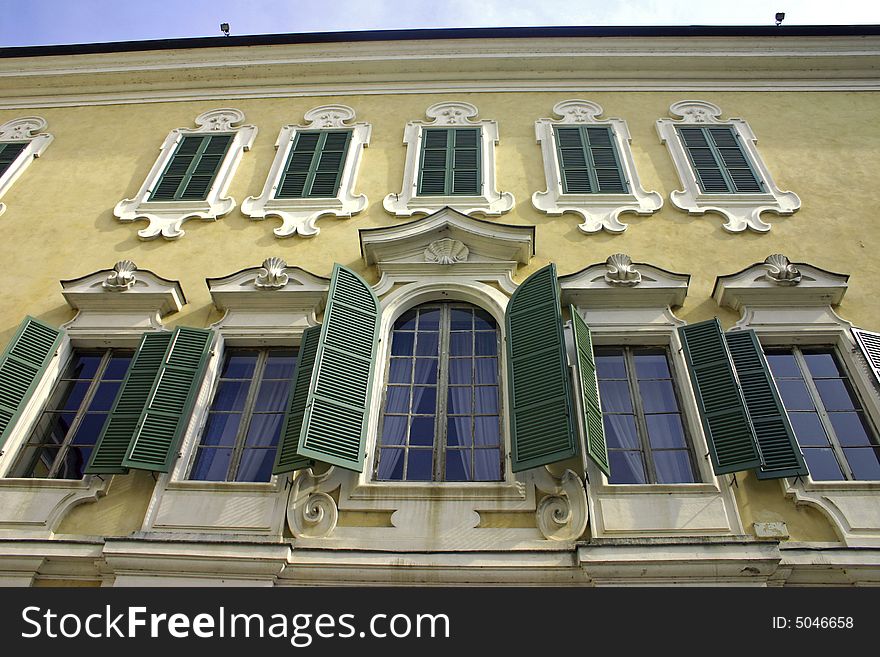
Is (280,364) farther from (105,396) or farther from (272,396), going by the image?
(105,396)

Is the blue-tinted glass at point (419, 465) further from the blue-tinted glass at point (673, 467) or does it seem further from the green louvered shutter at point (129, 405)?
the green louvered shutter at point (129, 405)

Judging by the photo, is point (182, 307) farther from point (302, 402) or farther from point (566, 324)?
point (566, 324)

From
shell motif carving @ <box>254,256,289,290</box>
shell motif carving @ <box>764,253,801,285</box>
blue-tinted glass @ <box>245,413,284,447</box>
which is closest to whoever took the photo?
blue-tinted glass @ <box>245,413,284,447</box>

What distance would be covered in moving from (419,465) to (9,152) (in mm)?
8600

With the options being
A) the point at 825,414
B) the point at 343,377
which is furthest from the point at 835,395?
the point at 343,377

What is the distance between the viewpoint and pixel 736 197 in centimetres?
1023

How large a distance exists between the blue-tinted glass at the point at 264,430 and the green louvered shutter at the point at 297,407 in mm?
299

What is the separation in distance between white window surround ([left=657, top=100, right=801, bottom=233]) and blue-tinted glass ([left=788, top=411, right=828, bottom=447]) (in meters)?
2.91

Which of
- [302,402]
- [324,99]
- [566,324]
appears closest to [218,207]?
[324,99]

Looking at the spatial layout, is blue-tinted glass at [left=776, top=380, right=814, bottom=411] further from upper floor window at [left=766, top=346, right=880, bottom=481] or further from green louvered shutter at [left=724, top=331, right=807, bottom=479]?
green louvered shutter at [left=724, top=331, right=807, bottom=479]

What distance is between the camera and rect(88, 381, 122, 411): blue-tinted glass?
26.3 feet

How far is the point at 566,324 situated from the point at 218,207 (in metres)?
4.97

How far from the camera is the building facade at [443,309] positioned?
6.60 metres

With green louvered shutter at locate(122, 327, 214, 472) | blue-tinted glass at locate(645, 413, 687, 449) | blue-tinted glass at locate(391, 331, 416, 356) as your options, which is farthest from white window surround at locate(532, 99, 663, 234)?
green louvered shutter at locate(122, 327, 214, 472)
